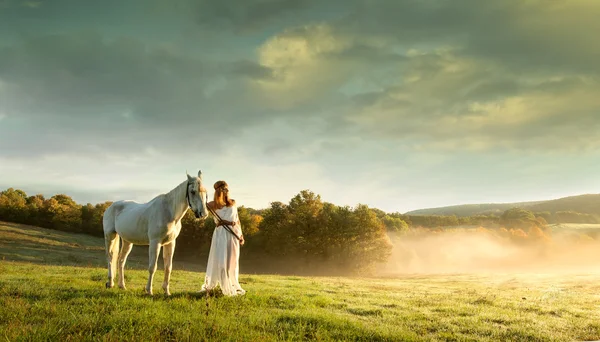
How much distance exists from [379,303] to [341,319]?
450 centimetres

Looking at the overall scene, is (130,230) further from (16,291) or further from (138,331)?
(138,331)

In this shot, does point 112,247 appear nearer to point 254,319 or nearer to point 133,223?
point 133,223

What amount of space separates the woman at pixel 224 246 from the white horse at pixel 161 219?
3.49 feet

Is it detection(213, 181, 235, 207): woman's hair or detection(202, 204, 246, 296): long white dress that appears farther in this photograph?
detection(213, 181, 235, 207): woman's hair

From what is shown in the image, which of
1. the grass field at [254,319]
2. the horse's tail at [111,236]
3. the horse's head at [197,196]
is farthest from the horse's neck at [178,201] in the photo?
the horse's tail at [111,236]

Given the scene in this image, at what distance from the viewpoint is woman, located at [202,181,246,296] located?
11633 mm

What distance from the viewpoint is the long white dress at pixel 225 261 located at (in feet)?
38.0

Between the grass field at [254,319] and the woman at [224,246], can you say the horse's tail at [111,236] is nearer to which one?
the grass field at [254,319]

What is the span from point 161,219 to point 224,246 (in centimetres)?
215

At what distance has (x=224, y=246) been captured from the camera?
11.9 m

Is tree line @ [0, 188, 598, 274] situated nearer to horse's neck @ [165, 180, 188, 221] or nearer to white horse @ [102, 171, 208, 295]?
white horse @ [102, 171, 208, 295]

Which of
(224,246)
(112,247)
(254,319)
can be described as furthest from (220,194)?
(112,247)

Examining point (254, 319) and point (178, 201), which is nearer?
point (254, 319)

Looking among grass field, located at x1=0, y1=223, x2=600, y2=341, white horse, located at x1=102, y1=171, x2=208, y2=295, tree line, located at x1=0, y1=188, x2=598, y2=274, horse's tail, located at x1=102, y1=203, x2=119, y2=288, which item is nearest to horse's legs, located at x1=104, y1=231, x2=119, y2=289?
horse's tail, located at x1=102, y1=203, x2=119, y2=288
